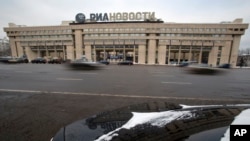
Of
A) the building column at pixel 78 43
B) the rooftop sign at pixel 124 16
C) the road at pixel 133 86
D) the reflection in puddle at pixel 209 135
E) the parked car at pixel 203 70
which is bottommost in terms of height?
the parked car at pixel 203 70

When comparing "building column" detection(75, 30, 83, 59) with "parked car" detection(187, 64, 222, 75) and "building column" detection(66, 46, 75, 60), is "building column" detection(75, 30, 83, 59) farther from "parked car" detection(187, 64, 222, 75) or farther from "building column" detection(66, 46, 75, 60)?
"parked car" detection(187, 64, 222, 75)

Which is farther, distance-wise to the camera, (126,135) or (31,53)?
(31,53)

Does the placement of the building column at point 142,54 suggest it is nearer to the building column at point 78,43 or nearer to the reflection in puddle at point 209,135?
the building column at point 78,43

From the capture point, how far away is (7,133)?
286 centimetres

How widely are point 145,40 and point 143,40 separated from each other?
79 centimetres

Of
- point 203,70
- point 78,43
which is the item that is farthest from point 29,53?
point 203,70

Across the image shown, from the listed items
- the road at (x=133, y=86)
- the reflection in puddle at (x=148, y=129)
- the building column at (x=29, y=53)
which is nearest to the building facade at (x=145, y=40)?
the building column at (x=29, y=53)

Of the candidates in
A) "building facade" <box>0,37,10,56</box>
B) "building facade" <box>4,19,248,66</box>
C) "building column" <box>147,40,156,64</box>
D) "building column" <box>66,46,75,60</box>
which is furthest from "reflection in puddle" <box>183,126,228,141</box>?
"building facade" <box>0,37,10,56</box>

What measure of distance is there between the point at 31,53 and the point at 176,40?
215 feet

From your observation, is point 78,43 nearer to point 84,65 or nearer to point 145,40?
point 145,40

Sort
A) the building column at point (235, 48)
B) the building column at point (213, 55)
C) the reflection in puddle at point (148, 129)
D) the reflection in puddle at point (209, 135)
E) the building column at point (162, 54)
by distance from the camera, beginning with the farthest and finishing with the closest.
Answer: the building column at point (162, 54)
the building column at point (213, 55)
the building column at point (235, 48)
the reflection in puddle at point (148, 129)
the reflection in puddle at point (209, 135)

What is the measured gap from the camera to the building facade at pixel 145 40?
48.2m

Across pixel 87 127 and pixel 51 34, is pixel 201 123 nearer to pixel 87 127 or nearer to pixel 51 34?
pixel 87 127

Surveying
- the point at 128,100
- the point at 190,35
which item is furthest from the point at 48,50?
the point at 128,100
